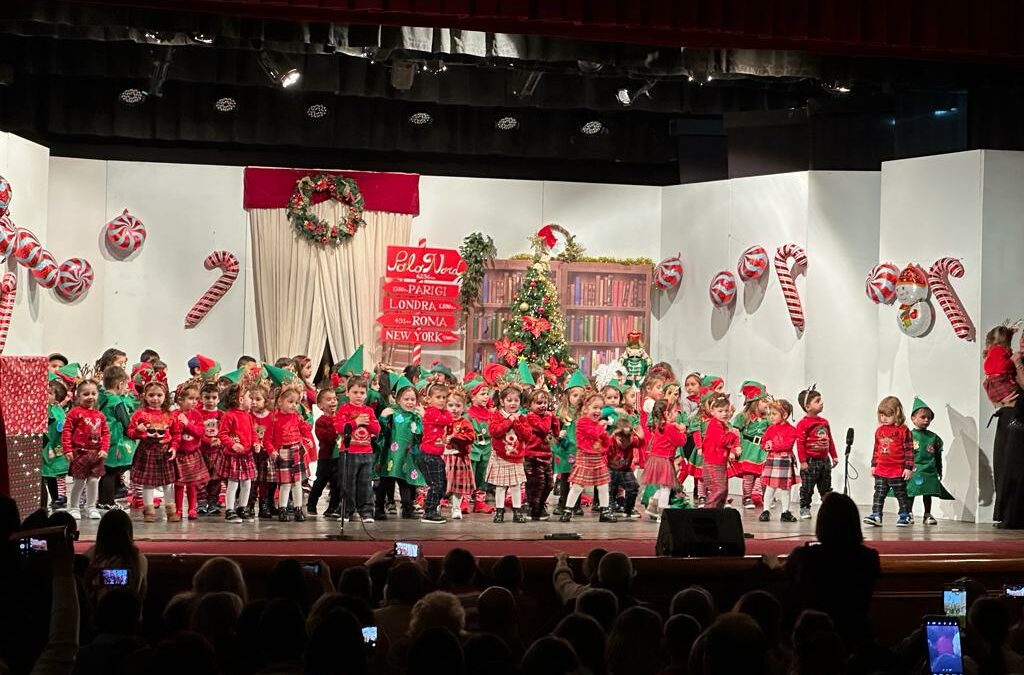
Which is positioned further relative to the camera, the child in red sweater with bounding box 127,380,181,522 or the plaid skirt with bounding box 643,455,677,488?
the plaid skirt with bounding box 643,455,677,488

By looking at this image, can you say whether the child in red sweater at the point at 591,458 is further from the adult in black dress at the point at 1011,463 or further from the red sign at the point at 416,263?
the red sign at the point at 416,263

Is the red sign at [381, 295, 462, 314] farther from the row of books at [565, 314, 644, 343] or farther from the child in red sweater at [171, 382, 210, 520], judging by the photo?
the child in red sweater at [171, 382, 210, 520]

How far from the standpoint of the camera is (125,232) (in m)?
14.1

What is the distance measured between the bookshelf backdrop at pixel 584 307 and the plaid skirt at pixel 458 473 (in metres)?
4.58

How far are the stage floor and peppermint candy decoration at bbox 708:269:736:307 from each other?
3.37m

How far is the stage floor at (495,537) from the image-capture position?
24.9ft

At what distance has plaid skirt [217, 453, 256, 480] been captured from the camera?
31.9 feet

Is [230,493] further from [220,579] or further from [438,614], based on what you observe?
[438,614]

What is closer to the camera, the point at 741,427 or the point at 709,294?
the point at 741,427

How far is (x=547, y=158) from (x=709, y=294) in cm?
272

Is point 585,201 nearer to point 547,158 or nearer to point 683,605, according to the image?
point 547,158

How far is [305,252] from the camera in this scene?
1451 cm

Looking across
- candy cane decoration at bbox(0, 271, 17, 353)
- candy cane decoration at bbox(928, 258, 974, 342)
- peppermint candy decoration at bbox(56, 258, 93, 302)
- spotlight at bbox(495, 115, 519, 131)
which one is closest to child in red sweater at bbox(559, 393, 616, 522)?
Answer: candy cane decoration at bbox(928, 258, 974, 342)

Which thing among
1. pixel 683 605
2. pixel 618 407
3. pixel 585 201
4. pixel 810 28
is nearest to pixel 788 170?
pixel 585 201
